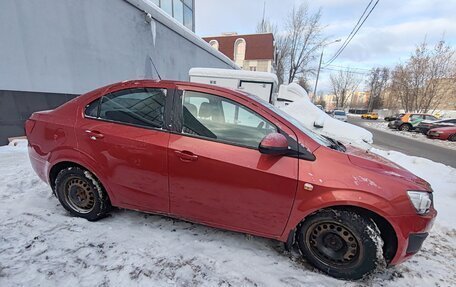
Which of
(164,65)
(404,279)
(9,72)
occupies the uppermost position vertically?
(164,65)

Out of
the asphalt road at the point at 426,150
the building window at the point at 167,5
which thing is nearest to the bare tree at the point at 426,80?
the asphalt road at the point at 426,150

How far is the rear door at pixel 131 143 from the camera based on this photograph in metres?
A: 2.71

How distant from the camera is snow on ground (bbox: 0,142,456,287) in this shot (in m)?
2.26

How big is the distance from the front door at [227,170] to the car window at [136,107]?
0.25m

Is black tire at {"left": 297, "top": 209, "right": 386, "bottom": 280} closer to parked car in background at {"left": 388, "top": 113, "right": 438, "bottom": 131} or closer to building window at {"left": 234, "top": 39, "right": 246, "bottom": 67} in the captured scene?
parked car in background at {"left": 388, "top": 113, "right": 438, "bottom": 131}

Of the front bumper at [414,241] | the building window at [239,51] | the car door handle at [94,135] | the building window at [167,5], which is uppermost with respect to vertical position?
the building window at [239,51]

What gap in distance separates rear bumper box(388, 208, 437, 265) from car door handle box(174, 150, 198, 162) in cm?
180

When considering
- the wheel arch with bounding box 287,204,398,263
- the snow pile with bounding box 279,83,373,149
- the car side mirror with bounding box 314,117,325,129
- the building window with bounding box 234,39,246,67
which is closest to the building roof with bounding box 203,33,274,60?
the building window with bounding box 234,39,246,67

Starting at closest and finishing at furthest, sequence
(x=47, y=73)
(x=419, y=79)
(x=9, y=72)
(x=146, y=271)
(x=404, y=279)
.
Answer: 1. (x=146, y=271)
2. (x=404, y=279)
3. (x=9, y=72)
4. (x=47, y=73)
5. (x=419, y=79)

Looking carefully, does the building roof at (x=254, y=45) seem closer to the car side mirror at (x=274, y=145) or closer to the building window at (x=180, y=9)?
the building window at (x=180, y=9)

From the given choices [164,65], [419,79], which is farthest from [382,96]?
[164,65]

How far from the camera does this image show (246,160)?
8.06ft

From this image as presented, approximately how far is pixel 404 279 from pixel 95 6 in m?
9.06

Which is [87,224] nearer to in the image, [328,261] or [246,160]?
[246,160]
